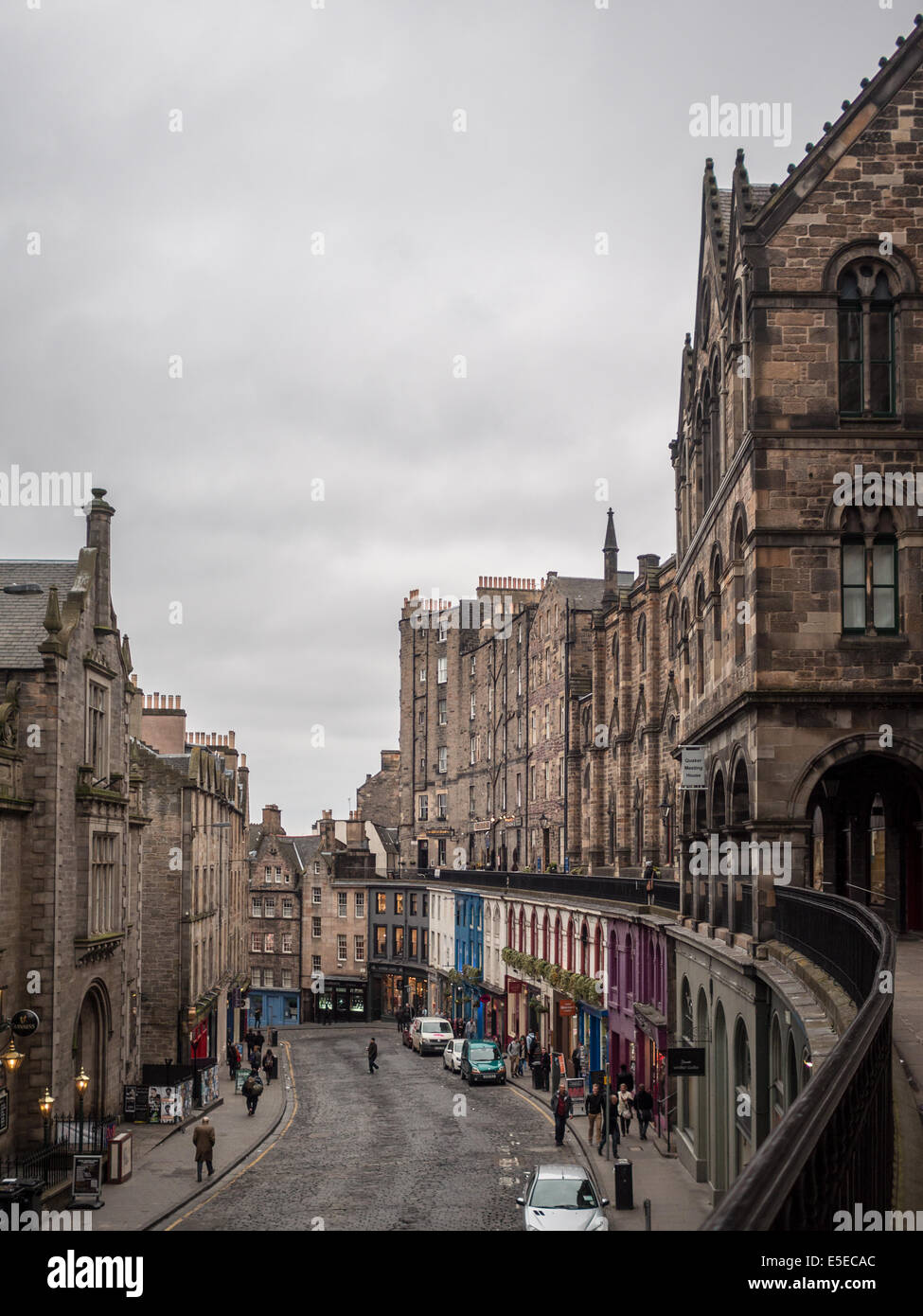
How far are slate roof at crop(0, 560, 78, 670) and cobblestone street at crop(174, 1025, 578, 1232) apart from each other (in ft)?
40.8

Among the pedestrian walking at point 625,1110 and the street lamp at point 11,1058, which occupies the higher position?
the street lamp at point 11,1058

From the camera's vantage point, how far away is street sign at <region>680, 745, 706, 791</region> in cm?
2877

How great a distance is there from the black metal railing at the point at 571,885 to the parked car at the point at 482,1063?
20.5ft

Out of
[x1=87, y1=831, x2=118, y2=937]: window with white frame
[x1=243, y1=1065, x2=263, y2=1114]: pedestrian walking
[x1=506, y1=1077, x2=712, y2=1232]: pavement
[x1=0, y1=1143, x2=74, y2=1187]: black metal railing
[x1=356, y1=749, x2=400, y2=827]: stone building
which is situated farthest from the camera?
[x1=356, y1=749, x2=400, y2=827]: stone building

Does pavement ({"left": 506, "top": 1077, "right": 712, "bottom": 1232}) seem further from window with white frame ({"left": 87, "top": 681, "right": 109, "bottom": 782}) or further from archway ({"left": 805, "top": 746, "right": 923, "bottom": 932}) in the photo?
window with white frame ({"left": 87, "top": 681, "right": 109, "bottom": 782})

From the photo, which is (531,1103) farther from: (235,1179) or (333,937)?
(333,937)

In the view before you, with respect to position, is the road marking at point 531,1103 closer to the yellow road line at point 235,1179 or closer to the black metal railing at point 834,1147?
the yellow road line at point 235,1179

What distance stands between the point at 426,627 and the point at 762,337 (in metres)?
75.4

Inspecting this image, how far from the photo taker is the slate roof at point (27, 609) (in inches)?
1200

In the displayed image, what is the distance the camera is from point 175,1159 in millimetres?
32906

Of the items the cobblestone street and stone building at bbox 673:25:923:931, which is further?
the cobblestone street

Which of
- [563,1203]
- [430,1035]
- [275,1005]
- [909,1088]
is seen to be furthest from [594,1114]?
[275,1005]

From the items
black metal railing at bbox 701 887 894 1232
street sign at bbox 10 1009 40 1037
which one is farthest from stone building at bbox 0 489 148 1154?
black metal railing at bbox 701 887 894 1232

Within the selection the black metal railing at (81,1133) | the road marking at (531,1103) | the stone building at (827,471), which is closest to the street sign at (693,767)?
the stone building at (827,471)
